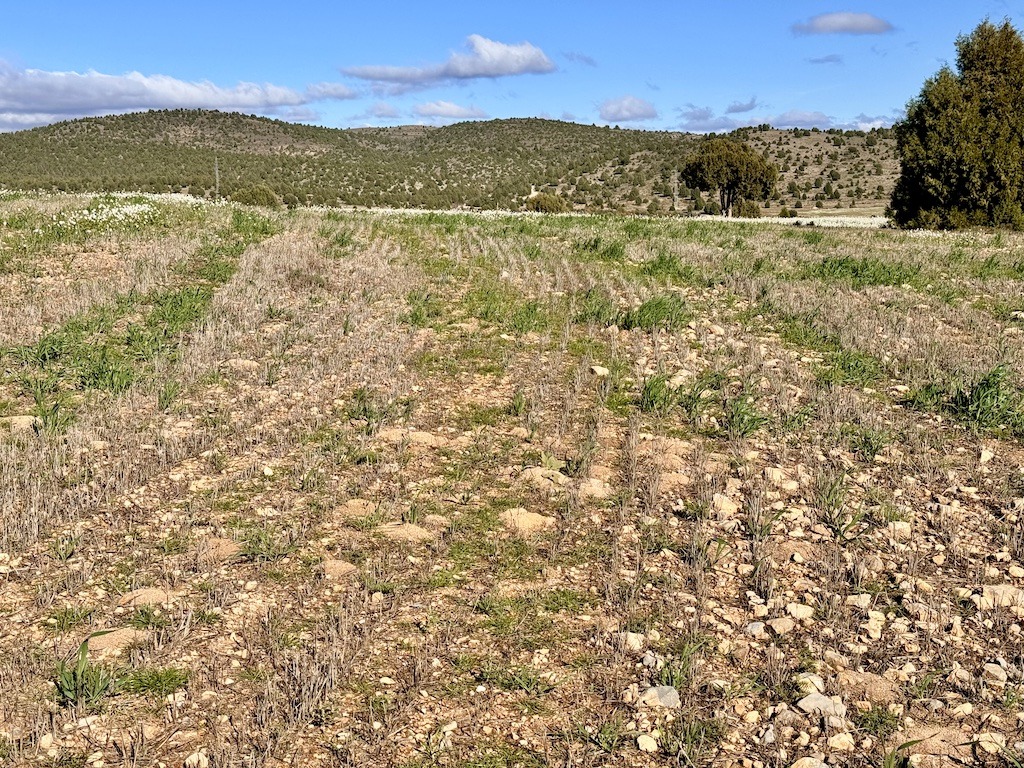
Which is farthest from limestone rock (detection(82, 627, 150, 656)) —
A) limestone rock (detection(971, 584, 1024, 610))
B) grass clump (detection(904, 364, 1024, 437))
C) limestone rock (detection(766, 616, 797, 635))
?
grass clump (detection(904, 364, 1024, 437))

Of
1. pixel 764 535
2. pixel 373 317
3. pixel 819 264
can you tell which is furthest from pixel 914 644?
pixel 819 264

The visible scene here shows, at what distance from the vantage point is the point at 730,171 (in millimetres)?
46375

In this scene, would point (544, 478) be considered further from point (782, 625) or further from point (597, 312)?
point (597, 312)

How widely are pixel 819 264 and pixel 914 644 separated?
38.3 ft

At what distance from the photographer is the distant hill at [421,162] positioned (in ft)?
174

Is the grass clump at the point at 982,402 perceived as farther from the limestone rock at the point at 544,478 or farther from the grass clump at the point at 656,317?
the limestone rock at the point at 544,478

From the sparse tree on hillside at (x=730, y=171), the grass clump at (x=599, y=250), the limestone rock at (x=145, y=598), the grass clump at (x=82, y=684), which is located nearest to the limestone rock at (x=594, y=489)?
the limestone rock at (x=145, y=598)

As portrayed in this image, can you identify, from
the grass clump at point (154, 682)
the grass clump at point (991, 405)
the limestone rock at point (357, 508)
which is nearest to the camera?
the grass clump at point (154, 682)

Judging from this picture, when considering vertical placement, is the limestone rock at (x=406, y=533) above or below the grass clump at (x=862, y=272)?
below

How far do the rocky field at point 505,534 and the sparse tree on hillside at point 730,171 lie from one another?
126 ft

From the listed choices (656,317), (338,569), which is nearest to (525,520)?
(338,569)

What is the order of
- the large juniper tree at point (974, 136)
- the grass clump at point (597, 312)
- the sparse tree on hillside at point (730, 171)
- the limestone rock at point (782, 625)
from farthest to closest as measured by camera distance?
1. the sparse tree on hillside at point (730, 171)
2. the large juniper tree at point (974, 136)
3. the grass clump at point (597, 312)
4. the limestone rock at point (782, 625)

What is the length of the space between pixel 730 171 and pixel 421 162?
3999cm

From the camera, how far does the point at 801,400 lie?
725cm
